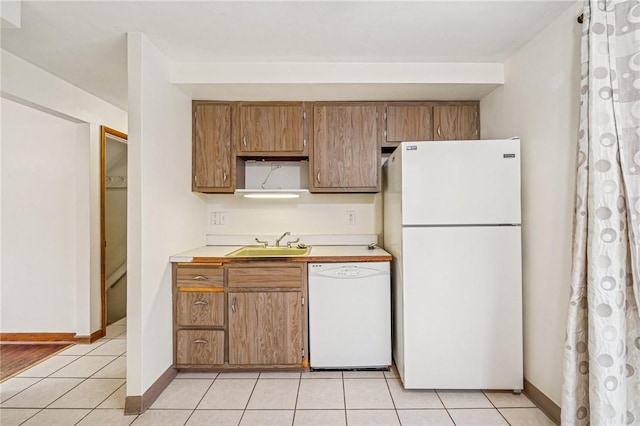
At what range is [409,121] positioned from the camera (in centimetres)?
270

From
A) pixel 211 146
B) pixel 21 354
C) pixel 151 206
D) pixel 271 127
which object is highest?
pixel 271 127

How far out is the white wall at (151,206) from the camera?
6.34 feet

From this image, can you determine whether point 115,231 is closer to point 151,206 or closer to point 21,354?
point 21,354

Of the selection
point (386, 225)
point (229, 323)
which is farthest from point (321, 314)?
point (386, 225)

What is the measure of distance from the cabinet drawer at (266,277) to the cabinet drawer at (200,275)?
0.28 feet

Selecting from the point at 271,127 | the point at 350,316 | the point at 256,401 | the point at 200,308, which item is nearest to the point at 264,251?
the point at 200,308

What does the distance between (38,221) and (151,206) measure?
6.27 ft

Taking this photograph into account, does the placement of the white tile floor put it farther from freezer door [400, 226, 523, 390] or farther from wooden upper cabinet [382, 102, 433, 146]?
wooden upper cabinet [382, 102, 433, 146]

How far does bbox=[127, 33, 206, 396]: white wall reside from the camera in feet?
6.34

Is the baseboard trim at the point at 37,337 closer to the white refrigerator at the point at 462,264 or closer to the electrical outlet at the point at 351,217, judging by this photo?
the electrical outlet at the point at 351,217

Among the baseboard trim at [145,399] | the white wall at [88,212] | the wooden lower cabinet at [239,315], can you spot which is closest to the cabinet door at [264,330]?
the wooden lower cabinet at [239,315]

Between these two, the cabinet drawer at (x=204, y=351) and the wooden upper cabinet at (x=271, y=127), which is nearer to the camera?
the cabinet drawer at (x=204, y=351)

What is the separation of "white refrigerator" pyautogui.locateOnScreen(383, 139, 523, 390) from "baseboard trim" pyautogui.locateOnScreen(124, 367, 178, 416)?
1660 mm

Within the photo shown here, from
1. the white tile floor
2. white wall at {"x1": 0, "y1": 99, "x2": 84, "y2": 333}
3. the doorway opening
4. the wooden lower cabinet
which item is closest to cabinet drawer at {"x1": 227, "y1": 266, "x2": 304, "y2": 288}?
the wooden lower cabinet
